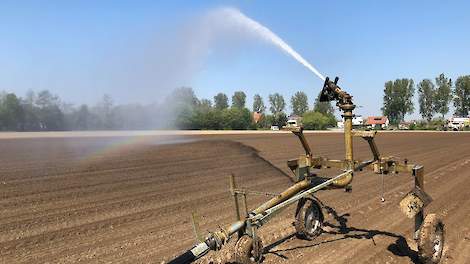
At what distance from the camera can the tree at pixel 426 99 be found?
125938mm

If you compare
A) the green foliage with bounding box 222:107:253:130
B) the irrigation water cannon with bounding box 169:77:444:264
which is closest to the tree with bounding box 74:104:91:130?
the irrigation water cannon with bounding box 169:77:444:264

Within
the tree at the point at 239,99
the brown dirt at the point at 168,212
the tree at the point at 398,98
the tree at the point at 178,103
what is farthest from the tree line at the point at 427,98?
the brown dirt at the point at 168,212

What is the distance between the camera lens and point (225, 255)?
6.24 meters

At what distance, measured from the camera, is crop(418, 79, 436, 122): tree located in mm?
125938

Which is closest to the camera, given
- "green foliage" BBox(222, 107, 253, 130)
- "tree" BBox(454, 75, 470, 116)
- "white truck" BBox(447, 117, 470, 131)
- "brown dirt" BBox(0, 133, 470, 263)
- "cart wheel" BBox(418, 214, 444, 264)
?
"cart wheel" BBox(418, 214, 444, 264)

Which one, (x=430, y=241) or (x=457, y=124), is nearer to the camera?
(x=430, y=241)

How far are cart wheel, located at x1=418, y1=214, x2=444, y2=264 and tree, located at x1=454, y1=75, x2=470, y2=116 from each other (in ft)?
424

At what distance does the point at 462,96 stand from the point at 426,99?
9.33 meters

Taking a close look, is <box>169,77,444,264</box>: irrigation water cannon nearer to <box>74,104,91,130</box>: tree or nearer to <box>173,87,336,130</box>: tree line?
<box>173,87,336,130</box>: tree line

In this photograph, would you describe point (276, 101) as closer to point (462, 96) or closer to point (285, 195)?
point (462, 96)

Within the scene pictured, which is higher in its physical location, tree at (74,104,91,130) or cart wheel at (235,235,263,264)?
tree at (74,104,91,130)

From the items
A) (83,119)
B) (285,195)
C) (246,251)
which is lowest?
(246,251)

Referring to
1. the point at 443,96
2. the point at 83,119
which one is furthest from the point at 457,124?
the point at 83,119

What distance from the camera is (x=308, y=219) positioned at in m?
7.75
